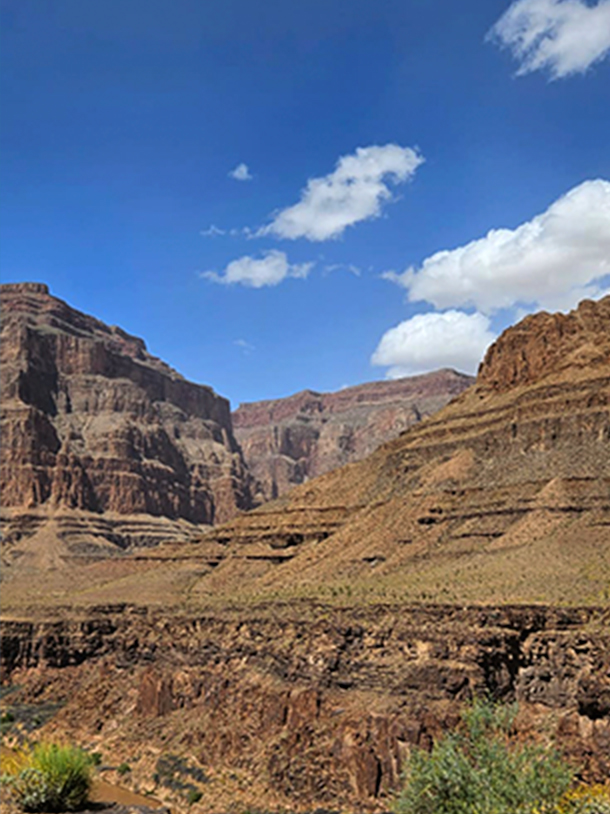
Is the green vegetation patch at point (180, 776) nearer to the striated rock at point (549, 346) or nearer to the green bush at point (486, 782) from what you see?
the green bush at point (486, 782)

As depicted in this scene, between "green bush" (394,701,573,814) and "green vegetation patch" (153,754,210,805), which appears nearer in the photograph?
"green bush" (394,701,573,814)

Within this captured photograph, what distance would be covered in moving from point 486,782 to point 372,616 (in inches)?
984

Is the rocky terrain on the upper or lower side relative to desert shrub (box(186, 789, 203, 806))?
upper

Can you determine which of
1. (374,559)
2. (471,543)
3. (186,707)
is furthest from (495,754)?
(374,559)

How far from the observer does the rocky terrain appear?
145 feet

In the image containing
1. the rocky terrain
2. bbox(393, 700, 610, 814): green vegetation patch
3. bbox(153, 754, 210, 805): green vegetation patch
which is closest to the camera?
bbox(393, 700, 610, 814): green vegetation patch

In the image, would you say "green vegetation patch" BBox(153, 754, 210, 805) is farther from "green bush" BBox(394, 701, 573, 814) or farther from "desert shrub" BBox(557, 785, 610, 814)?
"desert shrub" BBox(557, 785, 610, 814)

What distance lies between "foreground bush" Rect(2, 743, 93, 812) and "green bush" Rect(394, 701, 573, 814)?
1717cm

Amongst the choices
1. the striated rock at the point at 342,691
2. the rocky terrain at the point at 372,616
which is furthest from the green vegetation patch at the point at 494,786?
the striated rock at the point at 342,691

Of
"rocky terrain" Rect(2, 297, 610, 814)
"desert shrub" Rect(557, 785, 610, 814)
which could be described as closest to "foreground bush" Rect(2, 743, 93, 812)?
"rocky terrain" Rect(2, 297, 610, 814)

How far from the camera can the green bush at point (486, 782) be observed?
26750mm

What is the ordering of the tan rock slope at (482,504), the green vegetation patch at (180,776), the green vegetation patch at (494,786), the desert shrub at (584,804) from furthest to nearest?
the tan rock slope at (482,504), the green vegetation patch at (180,776), the green vegetation patch at (494,786), the desert shrub at (584,804)

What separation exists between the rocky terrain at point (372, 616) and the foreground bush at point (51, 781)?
6695 mm

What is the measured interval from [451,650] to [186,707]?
741 inches
